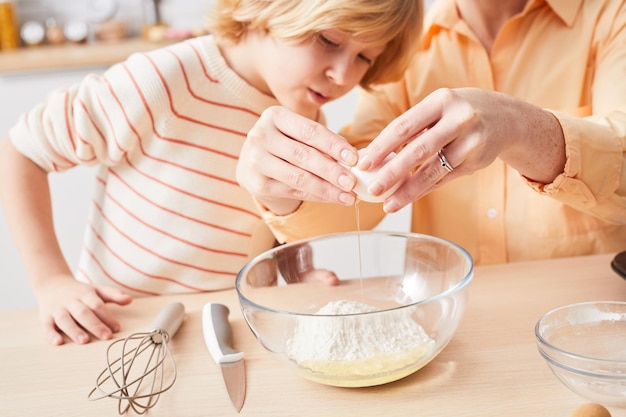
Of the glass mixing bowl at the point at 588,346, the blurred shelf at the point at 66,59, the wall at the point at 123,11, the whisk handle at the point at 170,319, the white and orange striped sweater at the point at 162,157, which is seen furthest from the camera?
the wall at the point at 123,11

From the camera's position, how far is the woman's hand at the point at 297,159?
2.73 ft

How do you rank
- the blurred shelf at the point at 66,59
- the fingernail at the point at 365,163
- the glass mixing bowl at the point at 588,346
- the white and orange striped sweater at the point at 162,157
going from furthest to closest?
the blurred shelf at the point at 66,59 → the white and orange striped sweater at the point at 162,157 → the fingernail at the point at 365,163 → the glass mixing bowl at the point at 588,346

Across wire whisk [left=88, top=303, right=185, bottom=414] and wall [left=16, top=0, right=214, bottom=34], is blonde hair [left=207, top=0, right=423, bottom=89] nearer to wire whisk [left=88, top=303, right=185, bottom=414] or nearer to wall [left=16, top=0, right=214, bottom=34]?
wire whisk [left=88, top=303, right=185, bottom=414]

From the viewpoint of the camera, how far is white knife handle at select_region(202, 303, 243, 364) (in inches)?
33.0

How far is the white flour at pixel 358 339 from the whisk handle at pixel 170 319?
0.68 ft

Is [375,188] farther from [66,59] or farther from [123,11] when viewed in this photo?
[123,11]

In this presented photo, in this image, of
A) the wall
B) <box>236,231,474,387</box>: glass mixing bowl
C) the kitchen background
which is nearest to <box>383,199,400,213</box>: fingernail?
<box>236,231,474,387</box>: glass mixing bowl

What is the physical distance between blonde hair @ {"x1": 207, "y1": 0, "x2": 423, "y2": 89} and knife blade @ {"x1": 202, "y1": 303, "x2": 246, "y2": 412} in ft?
1.56

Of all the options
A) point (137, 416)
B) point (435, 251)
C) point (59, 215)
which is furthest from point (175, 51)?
point (59, 215)

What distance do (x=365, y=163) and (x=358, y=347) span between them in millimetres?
200

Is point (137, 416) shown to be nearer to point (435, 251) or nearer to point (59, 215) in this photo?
point (435, 251)

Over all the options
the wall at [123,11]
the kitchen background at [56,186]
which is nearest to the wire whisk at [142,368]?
the kitchen background at [56,186]

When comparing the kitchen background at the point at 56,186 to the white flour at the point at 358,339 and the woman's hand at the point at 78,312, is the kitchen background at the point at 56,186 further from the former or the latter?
the white flour at the point at 358,339

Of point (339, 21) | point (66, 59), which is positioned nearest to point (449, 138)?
point (339, 21)
